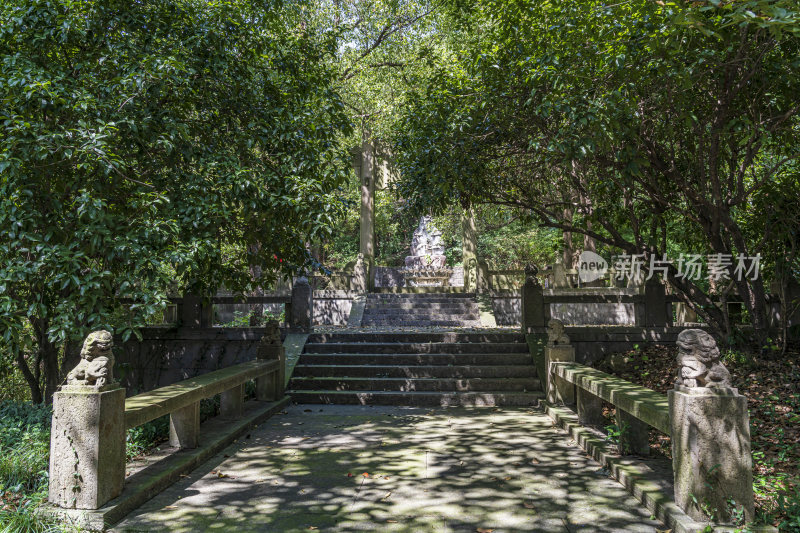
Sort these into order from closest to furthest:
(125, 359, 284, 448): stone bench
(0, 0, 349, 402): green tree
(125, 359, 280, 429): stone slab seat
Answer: (125, 359, 280, 429): stone slab seat → (125, 359, 284, 448): stone bench → (0, 0, 349, 402): green tree

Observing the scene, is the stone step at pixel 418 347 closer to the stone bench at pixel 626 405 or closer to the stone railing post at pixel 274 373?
the stone railing post at pixel 274 373

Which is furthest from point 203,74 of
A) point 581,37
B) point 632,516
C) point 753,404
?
point 753,404

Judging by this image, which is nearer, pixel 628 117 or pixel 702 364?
pixel 702 364

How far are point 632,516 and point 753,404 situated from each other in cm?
486

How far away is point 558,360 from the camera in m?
8.66

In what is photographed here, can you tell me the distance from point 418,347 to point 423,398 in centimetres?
184

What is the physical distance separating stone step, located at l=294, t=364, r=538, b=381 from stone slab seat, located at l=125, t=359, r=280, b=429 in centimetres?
231

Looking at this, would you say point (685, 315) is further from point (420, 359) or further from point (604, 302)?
point (420, 359)

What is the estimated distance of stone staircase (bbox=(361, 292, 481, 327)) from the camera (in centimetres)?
1639

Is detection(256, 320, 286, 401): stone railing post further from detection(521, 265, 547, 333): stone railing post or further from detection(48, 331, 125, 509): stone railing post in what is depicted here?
detection(521, 265, 547, 333): stone railing post

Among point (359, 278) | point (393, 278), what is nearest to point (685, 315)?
point (359, 278)

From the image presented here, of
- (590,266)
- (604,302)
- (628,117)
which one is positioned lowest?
(604,302)

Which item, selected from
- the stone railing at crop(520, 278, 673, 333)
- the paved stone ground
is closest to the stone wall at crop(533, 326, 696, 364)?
the stone railing at crop(520, 278, 673, 333)

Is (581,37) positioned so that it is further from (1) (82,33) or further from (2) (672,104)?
(1) (82,33)
